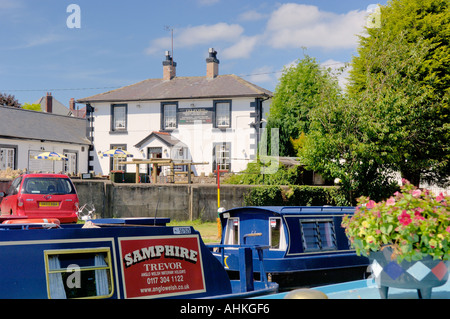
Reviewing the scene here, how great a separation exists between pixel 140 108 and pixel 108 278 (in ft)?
100.0

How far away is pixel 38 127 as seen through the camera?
118 ft

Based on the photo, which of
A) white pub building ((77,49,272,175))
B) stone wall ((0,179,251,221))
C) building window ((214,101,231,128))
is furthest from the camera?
building window ((214,101,231,128))

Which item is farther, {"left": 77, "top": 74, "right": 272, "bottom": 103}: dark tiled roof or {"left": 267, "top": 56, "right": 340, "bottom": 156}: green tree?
{"left": 267, "top": 56, "right": 340, "bottom": 156}: green tree

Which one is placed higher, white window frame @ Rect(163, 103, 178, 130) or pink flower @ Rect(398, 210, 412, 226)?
white window frame @ Rect(163, 103, 178, 130)

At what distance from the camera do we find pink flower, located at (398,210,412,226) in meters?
3.70

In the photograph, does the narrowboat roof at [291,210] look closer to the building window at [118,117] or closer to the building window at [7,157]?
the building window at [7,157]

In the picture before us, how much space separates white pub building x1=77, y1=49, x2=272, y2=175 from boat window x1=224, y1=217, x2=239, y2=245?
2123 centimetres

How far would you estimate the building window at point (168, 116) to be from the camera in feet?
116

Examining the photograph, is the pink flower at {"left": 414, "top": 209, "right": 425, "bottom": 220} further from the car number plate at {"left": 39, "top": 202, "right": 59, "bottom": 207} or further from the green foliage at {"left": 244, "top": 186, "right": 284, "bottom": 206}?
the green foliage at {"left": 244, "top": 186, "right": 284, "bottom": 206}

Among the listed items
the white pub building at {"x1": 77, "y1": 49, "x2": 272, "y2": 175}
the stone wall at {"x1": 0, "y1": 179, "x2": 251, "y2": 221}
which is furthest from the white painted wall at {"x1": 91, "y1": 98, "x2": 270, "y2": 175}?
the stone wall at {"x1": 0, "y1": 179, "x2": 251, "y2": 221}

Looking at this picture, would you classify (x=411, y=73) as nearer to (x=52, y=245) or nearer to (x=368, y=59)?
(x=368, y=59)

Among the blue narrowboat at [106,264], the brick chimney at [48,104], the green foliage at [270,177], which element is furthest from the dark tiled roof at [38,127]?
the blue narrowboat at [106,264]

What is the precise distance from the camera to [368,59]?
2544 centimetres
